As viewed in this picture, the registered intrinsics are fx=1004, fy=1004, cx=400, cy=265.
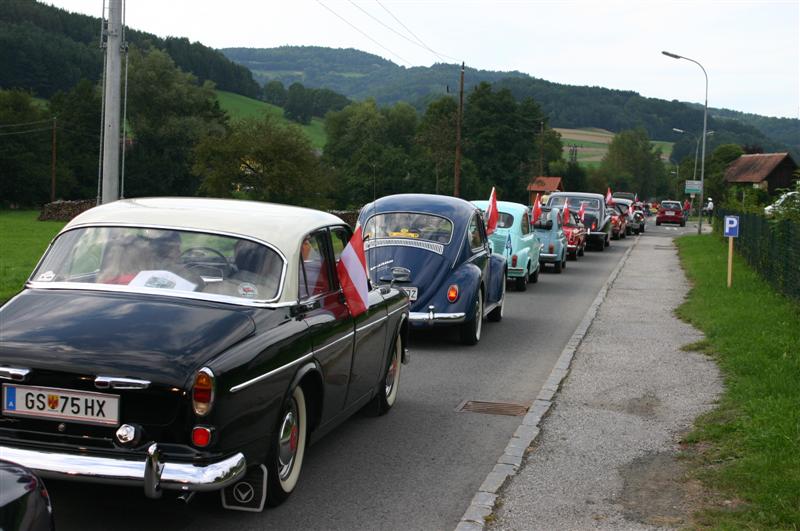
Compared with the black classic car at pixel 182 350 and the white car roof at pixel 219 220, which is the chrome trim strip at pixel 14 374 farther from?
the white car roof at pixel 219 220

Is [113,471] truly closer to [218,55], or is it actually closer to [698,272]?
[698,272]

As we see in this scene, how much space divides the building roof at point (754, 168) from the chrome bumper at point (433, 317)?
95.3m

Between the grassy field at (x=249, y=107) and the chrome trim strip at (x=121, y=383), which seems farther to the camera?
Answer: the grassy field at (x=249, y=107)

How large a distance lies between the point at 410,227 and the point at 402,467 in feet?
20.7

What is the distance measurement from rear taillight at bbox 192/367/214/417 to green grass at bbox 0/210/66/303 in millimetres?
10818

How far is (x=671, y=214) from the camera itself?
233ft

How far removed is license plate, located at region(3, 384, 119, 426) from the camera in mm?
4852

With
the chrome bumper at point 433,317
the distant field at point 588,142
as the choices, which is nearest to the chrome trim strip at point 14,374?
the chrome bumper at point 433,317

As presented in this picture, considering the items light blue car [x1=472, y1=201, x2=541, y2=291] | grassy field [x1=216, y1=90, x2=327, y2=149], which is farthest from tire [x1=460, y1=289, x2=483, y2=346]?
grassy field [x1=216, y1=90, x2=327, y2=149]

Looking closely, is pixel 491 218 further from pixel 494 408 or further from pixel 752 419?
pixel 752 419

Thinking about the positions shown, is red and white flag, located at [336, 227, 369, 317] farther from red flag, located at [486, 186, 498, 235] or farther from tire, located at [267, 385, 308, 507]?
red flag, located at [486, 186, 498, 235]

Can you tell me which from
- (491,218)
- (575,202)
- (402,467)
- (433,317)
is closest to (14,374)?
(402,467)

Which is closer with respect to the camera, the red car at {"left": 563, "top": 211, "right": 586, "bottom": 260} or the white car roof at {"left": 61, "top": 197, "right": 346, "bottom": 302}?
the white car roof at {"left": 61, "top": 197, "right": 346, "bottom": 302}

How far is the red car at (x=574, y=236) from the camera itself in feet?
99.9
